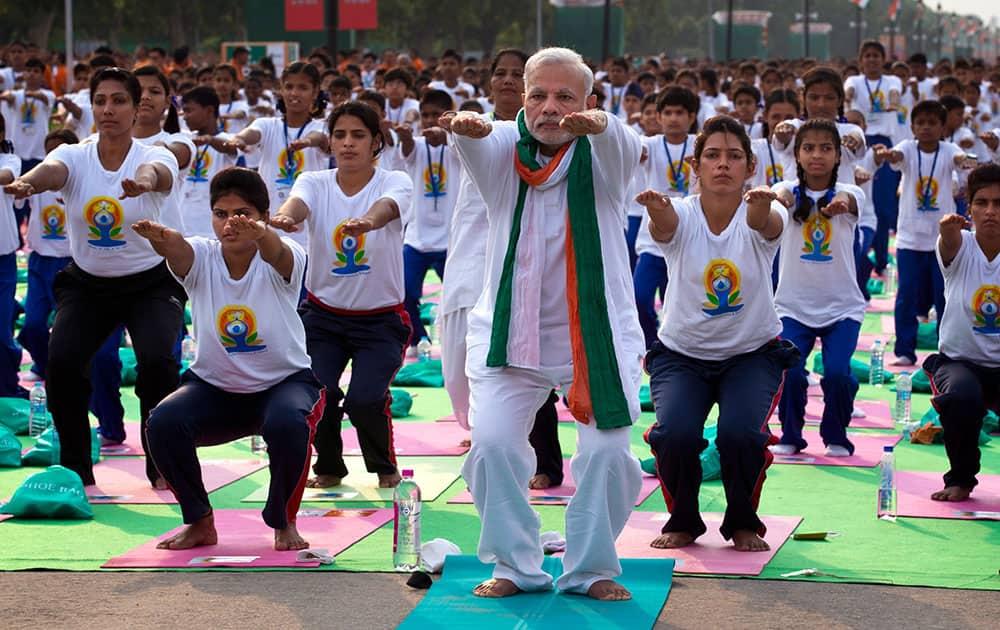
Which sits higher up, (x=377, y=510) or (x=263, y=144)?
(x=263, y=144)

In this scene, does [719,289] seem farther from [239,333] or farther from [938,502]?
[239,333]

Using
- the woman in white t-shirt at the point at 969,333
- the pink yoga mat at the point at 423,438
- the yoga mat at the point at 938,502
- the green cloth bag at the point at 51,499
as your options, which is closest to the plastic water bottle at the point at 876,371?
the yoga mat at the point at 938,502


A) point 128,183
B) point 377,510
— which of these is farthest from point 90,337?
point 377,510

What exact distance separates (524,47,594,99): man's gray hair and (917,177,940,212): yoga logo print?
25.9 ft

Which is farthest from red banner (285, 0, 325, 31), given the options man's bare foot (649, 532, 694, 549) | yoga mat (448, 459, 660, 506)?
man's bare foot (649, 532, 694, 549)

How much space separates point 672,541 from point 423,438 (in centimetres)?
325

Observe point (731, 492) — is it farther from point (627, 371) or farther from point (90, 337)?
point (90, 337)

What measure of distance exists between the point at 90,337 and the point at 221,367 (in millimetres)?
A: 1291

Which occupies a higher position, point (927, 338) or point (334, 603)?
point (334, 603)

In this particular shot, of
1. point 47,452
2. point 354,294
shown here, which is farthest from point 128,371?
point 354,294

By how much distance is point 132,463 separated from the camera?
9.46 metres

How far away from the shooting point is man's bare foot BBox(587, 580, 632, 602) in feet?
21.0

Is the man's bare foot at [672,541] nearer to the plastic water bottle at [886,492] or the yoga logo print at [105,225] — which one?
the plastic water bottle at [886,492]

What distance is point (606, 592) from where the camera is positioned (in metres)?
6.42
